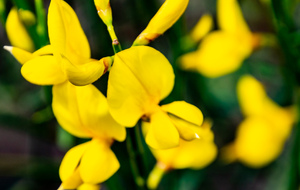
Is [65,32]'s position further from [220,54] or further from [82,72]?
[220,54]

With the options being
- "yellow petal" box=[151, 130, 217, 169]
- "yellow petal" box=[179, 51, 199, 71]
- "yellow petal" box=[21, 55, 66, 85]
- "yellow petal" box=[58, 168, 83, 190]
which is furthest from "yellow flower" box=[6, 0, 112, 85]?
"yellow petal" box=[179, 51, 199, 71]

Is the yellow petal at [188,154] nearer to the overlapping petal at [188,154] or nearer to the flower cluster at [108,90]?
the overlapping petal at [188,154]

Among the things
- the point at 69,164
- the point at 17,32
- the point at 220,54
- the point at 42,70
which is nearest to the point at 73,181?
the point at 69,164

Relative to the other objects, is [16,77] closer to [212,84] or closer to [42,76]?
[212,84]

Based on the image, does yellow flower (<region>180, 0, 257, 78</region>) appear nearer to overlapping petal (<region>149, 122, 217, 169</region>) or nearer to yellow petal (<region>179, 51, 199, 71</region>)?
yellow petal (<region>179, 51, 199, 71</region>)

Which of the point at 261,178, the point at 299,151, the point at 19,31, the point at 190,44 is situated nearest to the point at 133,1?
the point at 190,44
